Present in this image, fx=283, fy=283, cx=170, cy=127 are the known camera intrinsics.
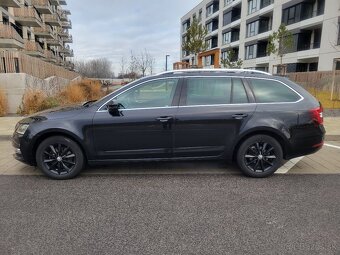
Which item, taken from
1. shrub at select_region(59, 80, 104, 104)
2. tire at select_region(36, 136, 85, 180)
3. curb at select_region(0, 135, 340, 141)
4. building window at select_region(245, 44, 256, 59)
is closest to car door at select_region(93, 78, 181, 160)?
tire at select_region(36, 136, 85, 180)

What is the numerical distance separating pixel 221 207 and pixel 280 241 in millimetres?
898

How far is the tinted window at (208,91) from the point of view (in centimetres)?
464

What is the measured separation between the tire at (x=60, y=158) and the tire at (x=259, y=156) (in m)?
2.66

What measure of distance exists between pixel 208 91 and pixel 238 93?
50 cm

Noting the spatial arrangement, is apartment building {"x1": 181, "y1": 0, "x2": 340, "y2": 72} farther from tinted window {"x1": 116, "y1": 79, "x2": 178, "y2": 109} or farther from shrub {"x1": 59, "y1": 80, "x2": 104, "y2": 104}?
tinted window {"x1": 116, "y1": 79, "x2": 178, "y2": 109}

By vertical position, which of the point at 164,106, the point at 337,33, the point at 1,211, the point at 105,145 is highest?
the point at 337,33

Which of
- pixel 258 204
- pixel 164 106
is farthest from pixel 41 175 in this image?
pixel 258 204

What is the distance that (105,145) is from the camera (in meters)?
4.59

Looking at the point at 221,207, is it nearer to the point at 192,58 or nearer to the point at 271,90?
the point at 271,90

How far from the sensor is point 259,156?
470 centimetres

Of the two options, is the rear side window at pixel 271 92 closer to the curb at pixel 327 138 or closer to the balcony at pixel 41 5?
the curb at pixel 327 138

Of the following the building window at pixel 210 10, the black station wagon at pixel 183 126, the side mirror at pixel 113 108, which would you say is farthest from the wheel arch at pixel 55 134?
the building window at pixel 210 10

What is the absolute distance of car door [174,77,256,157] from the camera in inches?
179

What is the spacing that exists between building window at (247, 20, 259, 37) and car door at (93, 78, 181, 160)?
40.3 metres
